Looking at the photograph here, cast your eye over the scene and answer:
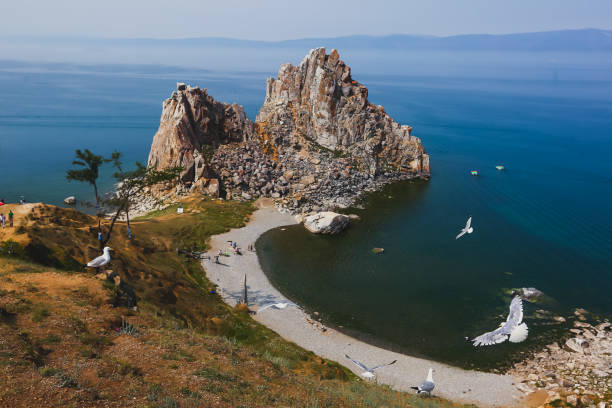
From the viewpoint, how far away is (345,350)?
43531 mm

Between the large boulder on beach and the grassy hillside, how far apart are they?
1197 inches

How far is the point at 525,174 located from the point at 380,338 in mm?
96754

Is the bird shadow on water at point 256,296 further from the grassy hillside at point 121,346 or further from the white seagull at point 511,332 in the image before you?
the white seagull at point 511,332

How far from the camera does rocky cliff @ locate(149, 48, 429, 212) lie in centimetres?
8575

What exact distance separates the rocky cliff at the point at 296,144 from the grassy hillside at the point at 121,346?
44.1 meters

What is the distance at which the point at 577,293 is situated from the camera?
5509cm

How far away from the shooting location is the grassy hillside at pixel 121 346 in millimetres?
17078

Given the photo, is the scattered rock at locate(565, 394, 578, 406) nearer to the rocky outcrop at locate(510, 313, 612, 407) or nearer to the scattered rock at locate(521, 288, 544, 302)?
the rocky outcrop at locate(510, 313, 612, 407)

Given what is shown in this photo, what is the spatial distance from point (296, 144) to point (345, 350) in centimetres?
6883

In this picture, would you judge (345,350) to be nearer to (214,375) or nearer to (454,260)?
(214,375)

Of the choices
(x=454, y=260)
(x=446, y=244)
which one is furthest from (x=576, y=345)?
(x=446, y=244)

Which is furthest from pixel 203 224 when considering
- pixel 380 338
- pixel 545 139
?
pixel 545 139

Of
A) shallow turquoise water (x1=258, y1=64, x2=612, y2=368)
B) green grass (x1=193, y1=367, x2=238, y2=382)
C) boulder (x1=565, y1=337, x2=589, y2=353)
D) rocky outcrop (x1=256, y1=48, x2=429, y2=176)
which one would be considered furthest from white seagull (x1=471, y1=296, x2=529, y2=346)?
rocky outcrop (x1=256, y1=48, x2=429, y2=176)

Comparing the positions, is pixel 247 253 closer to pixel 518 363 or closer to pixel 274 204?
pixel 274 204
